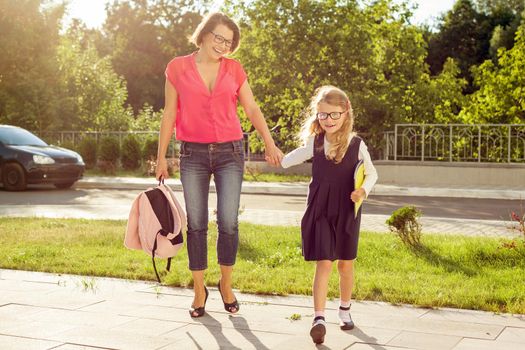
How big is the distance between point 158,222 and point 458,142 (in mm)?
16668

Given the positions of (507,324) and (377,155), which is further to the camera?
(377,155)

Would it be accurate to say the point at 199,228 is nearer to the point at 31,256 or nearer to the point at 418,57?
the point at 31,256

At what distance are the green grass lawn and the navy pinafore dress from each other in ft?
3.65

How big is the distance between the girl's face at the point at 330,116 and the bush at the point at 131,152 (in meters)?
21.6

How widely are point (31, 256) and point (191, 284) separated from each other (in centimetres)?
233

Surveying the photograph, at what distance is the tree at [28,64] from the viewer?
29.8 meters

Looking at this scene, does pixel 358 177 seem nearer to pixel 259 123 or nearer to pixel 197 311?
pixel 259 123

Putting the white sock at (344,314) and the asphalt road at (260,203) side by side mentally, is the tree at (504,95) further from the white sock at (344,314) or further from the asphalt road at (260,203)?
the white sock at (344,314)

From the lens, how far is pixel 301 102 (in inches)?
940

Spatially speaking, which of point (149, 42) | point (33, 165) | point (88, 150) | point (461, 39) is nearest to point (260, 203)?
point (33, 165)

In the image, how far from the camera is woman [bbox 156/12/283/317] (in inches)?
223

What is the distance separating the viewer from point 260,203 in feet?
55.2

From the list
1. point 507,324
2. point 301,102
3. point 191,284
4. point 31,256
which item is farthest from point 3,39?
point 507,324

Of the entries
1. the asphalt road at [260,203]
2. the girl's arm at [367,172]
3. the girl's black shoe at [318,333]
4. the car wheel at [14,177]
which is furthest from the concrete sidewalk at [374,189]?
the girl's black shoe at [318,333]
